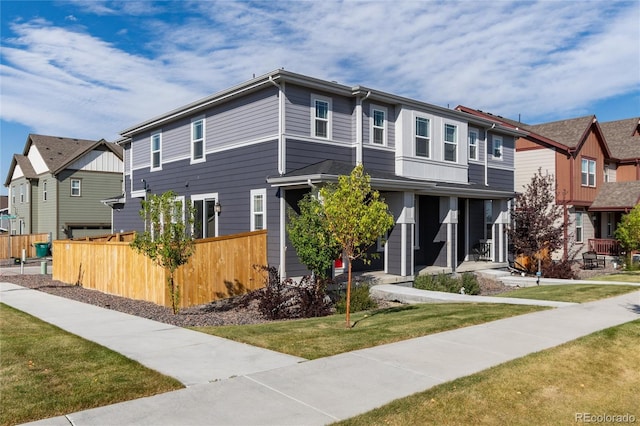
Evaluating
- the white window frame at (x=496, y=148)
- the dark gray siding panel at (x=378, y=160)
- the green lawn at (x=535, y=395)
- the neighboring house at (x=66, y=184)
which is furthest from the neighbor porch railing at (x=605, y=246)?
the neighboring house at (x=66, y=184)

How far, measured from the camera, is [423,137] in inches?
694

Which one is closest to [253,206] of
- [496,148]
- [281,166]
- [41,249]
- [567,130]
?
[281,166]

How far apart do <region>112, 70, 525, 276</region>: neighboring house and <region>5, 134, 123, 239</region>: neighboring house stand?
43.1 ft

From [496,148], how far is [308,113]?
37.5 feet

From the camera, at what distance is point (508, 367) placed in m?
6.33

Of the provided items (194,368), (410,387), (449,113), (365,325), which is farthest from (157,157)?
(410,387)

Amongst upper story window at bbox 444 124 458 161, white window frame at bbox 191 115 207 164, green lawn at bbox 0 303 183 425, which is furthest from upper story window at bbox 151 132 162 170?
green lawn at bbox 0 303 183 425

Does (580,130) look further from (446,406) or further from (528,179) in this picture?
(446,406)

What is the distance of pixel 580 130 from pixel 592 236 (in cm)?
638

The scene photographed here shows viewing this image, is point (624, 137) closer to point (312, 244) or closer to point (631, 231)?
point (631, 231)

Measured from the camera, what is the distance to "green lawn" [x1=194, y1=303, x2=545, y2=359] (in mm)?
7480

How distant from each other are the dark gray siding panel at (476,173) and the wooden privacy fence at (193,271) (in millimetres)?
10320

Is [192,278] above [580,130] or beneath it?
beneath

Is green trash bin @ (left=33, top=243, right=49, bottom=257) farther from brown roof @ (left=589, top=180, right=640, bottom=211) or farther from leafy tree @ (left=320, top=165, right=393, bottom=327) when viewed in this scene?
brown roof @ (left=589, top=180, right=640, bottom=211)
